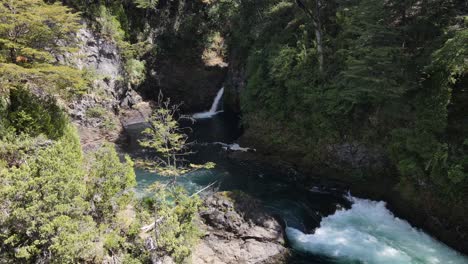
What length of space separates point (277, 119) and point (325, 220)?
8516 millimetres

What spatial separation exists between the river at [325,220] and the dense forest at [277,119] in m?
1.37

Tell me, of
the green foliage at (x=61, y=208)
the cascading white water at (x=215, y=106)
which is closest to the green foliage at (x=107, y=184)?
the green foliage at (x=61, y=208)

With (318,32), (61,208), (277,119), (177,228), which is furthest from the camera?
(277,119)

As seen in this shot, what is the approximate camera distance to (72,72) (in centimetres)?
1552


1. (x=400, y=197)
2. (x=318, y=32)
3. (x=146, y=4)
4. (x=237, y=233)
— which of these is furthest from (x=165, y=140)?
(x=146, y=4)

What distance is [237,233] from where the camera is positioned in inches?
623

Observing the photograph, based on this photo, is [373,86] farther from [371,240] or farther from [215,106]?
[215,106]

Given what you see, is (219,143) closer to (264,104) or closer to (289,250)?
(264,104)

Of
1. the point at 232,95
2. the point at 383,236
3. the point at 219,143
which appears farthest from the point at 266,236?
the point at 232,95

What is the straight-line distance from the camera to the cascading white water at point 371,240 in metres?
15.1

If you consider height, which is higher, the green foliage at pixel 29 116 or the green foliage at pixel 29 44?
the green foliage at pixel 29 44

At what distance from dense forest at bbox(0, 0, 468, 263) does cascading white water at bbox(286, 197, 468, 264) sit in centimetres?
121

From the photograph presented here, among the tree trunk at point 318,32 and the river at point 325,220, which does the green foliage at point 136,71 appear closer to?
the river at point 325,220

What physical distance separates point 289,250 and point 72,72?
477 inches
